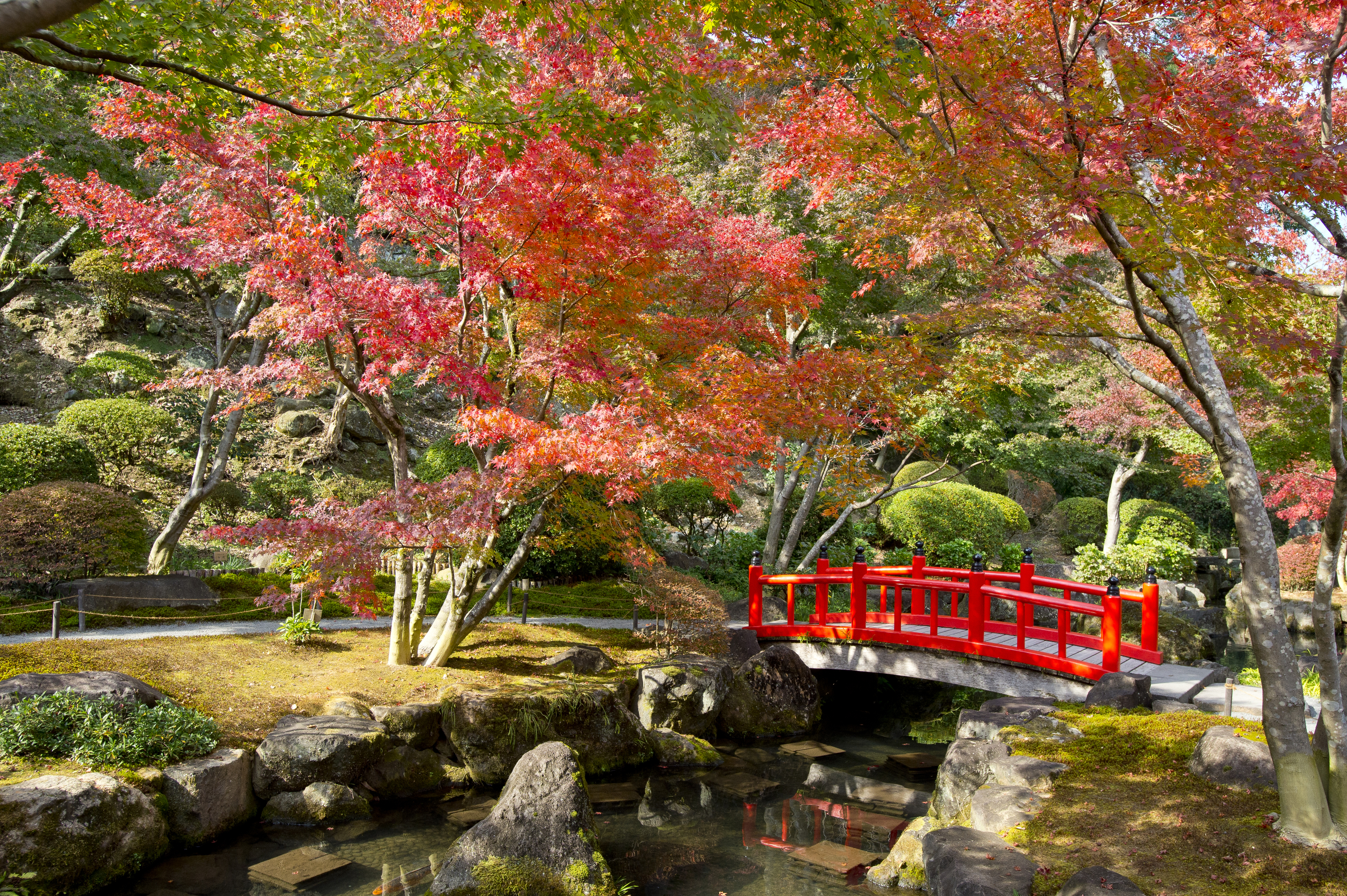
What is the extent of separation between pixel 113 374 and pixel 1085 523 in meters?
22.5

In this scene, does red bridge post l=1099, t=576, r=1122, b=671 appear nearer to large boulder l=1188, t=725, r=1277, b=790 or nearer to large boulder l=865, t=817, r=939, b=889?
large boulder l=1188, t=725, r=1277, b=790

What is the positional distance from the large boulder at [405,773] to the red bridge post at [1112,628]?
6.42 meters

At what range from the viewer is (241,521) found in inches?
582

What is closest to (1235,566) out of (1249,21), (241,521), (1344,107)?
(1344,107)

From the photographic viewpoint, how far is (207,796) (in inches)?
234

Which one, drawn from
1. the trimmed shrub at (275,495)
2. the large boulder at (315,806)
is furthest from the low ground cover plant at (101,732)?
the trimmed shrub at (275,495)

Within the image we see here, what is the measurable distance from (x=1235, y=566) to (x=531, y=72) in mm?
19514

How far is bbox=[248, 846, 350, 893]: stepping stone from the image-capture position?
554 cm

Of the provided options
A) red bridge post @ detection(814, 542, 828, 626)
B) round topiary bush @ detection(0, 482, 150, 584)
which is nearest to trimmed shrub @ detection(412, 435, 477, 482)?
round topiary bush @ detection(0, 482, 150, 584)

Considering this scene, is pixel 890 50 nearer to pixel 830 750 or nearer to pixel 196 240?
pixel 196 240

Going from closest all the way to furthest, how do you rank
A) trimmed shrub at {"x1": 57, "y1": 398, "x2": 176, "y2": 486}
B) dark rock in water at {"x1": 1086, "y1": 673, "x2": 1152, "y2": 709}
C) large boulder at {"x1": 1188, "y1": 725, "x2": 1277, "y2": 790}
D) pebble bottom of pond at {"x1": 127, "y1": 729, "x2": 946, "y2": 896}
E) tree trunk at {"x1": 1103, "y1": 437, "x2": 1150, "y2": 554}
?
large boulder at {"x1": 1188, "y1": 725, "x2": 1277, "y2": 790}, pebble bottom of pond at {"x1": 127, "y1": 729, "x2": 946, "y2": 896}, dark rock in water at {"x1": 1086, "y1": 673, "x2": 1152, "y2": 709}, trimmed shrub at {"x1": 57, "y1": 398, "x2": 176, "y2": 486}, tree trunk at {"x1": 1103, "y1": 437, "x2": 1150, "y2": 554}

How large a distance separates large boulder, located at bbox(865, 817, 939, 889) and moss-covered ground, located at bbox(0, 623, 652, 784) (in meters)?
3.91

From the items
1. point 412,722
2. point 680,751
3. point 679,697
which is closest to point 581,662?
point 679,697

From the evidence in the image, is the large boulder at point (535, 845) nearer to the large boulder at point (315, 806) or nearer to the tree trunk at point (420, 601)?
the large boulder at point (315, 806)
